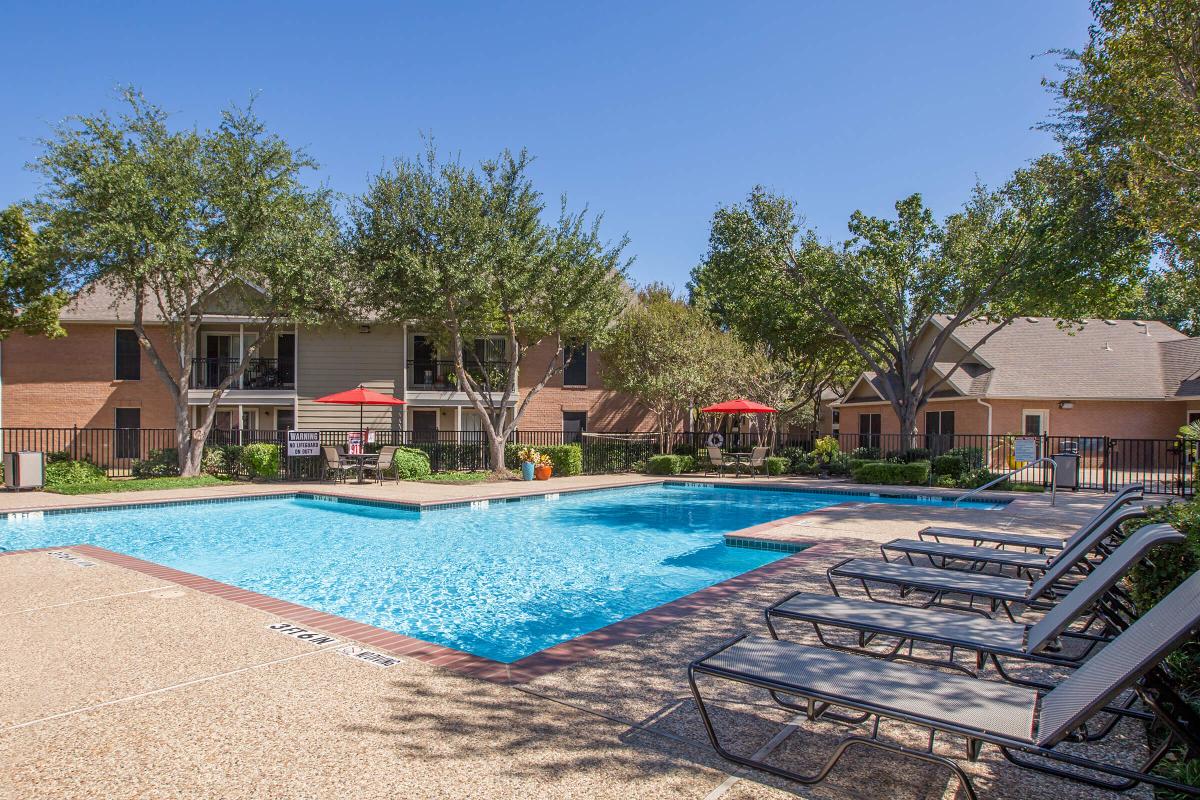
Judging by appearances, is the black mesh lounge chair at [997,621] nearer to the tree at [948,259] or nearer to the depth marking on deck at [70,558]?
the depth marking on deck at [70,558]

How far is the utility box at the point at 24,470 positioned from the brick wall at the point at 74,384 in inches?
378

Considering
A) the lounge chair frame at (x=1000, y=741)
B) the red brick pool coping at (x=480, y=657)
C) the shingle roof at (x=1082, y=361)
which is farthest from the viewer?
the shingle roof at (x=1082, y=361)

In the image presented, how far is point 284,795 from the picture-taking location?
10.0 ft

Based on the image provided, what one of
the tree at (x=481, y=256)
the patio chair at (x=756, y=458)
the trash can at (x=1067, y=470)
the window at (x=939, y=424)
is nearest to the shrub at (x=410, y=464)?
the tree at (x=481, y=256)

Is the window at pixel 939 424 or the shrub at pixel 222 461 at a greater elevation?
the window at pixel 939 424

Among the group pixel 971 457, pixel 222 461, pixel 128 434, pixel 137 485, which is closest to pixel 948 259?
pixel 971 457

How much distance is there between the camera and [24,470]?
52.6ft

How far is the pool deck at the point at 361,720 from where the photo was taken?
3.15 meters

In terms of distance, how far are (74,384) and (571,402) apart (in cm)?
1784

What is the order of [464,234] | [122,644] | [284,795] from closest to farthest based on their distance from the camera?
[284,795] < [122,644] < [464,234]

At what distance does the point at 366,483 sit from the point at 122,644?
46.1 feet

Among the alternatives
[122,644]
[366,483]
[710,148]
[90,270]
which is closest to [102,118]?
[90,270]

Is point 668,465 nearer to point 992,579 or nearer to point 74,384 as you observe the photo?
point 992,579

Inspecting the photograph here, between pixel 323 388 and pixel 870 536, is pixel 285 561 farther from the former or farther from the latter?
pixel 323 388
